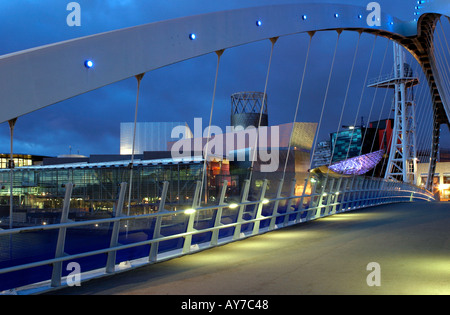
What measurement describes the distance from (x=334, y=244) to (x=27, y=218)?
8.53 metres

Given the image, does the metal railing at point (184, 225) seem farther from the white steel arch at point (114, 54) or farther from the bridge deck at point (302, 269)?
the white steel arch at point (114, 54)

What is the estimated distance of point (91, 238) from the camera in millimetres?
6875

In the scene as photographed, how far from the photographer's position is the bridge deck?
5840 millimetres

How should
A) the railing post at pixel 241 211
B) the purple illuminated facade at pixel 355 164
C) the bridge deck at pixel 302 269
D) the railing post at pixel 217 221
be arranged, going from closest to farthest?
the bridge deck at pixel 302 269 < the railing post at pixel 217 221 < the railing post at pixel 241 211 < the purple illuminated facade at pixel 355 164

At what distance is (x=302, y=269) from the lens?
283 inches

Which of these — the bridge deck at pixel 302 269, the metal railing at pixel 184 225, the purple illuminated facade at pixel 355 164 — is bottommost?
the bridge deck at pixel 302 269

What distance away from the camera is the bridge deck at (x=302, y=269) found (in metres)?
5.84

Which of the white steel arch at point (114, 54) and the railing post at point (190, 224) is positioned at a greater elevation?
the white steel arch at point (114, 54)
